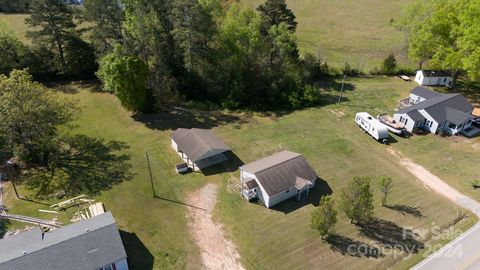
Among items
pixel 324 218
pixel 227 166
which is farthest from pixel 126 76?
pixel 324 218

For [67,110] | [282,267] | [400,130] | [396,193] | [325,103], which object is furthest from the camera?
[325,103]

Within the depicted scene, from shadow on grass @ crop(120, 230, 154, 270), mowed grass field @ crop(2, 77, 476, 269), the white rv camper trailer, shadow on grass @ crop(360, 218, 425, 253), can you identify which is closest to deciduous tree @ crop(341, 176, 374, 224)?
shadow on grass @ crop(360, 218, 425, 253)

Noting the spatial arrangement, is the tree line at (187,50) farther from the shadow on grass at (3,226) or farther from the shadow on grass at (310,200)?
the shadow on grass at (3,226)

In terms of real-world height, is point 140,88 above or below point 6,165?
above

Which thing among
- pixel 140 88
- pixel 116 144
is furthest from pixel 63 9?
pixel 116 144

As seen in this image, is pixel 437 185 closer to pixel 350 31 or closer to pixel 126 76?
pixel 126 76

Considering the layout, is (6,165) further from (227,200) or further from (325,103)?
(325,103)

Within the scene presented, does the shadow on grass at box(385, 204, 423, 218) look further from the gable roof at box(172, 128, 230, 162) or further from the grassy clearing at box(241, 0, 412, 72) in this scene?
the grassy clearing at box(241, 0, 412, 72)
